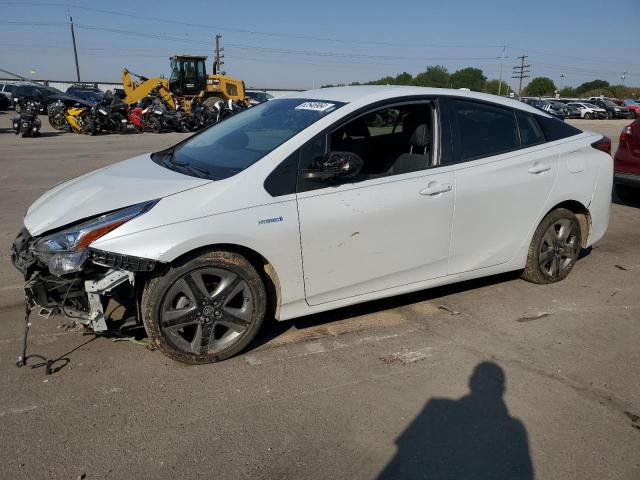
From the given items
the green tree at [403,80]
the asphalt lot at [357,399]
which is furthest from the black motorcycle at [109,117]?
the asphalt lot at [357,399]

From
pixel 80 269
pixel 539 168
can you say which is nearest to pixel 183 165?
pixel 80 269

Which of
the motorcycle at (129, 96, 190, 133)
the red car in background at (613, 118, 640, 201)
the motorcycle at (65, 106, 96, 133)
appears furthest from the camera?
the motorcycle at (129, 96, 190, 133)

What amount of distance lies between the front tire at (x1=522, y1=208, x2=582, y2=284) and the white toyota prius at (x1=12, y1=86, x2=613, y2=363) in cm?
2

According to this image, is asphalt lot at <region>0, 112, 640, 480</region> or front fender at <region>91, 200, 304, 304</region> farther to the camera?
front fender at <region>91, 200, 304, 304</region>

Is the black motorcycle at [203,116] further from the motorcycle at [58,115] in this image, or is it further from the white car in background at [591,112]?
the white car in background at [591,112]

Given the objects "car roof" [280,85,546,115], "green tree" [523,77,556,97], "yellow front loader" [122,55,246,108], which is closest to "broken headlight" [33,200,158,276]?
"car roof" [280,85,546,115]

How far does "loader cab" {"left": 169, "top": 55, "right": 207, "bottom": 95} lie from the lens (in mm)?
28500

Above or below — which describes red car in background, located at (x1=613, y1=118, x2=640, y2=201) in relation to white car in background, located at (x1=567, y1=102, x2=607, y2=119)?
above

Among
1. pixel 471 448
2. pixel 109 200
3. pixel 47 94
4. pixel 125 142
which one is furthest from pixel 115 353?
pixel 47 94

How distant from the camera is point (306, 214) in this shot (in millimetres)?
3504

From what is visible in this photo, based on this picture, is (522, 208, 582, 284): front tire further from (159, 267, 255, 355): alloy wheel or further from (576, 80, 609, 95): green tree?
(576, 80, 609, 95): green tree

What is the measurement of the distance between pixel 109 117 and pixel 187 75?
819 cm

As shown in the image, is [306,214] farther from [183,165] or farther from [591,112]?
[591,112]

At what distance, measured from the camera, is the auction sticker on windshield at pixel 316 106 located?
3899 mm
